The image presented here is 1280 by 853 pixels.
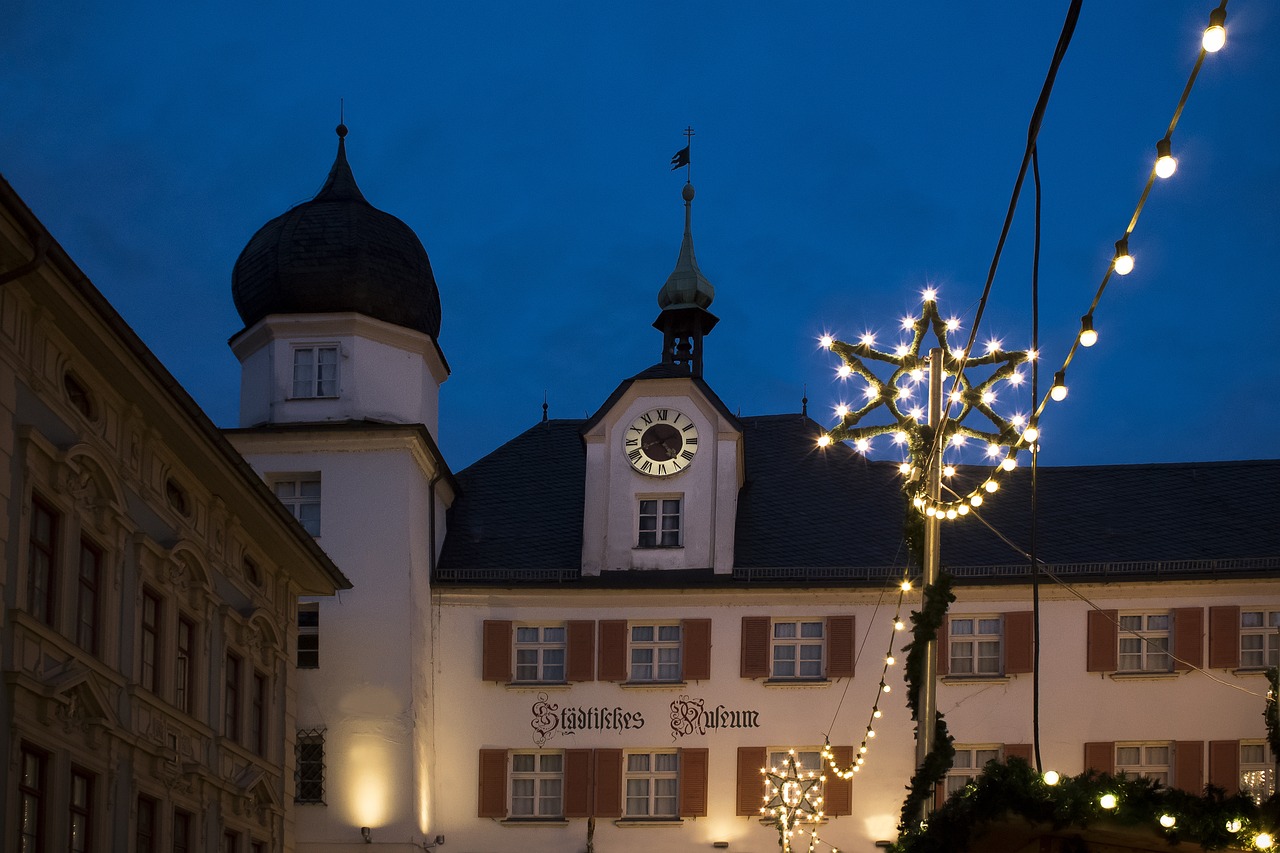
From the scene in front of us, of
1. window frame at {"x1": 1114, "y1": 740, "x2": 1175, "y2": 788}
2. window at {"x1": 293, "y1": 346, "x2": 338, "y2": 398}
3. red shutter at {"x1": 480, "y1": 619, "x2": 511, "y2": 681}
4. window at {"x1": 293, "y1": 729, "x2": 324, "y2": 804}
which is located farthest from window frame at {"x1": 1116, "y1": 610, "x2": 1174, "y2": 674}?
window at {"x1": 293, "y1": 346, "x2": 338, "y2": 398}

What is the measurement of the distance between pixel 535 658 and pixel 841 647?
5709 millimetres

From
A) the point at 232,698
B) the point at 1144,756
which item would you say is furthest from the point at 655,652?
the point at 232,698

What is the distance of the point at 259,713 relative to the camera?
1169 inches

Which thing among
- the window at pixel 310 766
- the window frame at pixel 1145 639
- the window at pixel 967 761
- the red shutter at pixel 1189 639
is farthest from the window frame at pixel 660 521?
the red shutter at pixel 1189 639

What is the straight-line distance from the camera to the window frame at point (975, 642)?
131 ft

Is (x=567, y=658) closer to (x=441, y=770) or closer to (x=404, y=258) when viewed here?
(x=441, y=770)

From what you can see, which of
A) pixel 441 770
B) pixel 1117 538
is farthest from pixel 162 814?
pixel 1117 538

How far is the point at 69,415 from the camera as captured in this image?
814 inches

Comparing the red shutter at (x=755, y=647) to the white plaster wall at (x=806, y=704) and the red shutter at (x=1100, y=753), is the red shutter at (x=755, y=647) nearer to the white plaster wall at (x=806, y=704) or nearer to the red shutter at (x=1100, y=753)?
the white plaster wall at (x=806, y=704)

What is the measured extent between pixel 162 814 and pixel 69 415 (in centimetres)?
561

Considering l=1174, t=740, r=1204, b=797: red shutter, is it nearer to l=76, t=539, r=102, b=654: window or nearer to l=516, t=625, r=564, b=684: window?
l=516, t=625, r=564, b=684: window

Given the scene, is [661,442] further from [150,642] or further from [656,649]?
[150,642]

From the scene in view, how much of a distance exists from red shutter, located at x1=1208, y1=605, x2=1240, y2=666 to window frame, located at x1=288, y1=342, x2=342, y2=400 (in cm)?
1682

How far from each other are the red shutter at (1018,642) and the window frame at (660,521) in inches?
250
